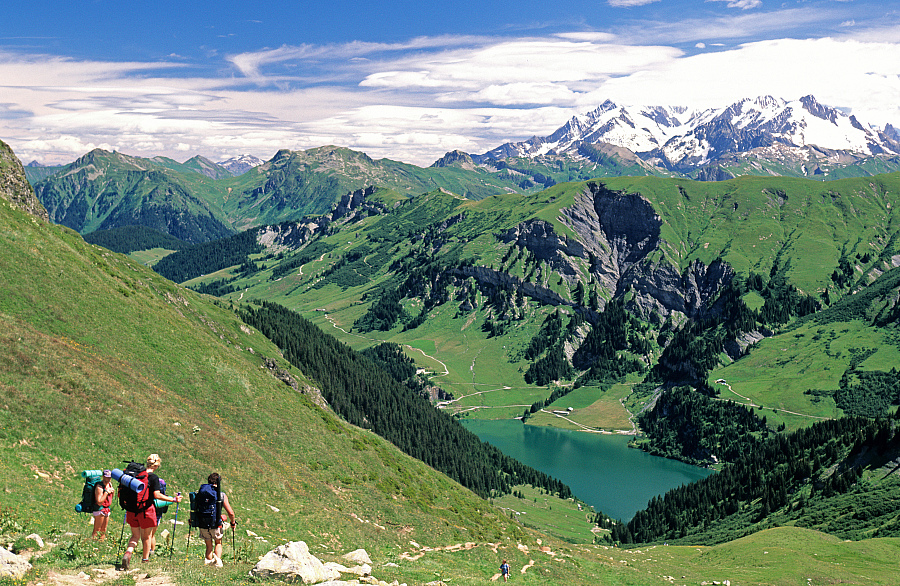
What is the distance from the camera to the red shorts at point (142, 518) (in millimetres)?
24344

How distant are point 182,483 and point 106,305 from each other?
128 ft

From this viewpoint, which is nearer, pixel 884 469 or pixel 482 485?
pixel 884 469

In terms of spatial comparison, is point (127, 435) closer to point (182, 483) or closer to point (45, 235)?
point (182, 483)

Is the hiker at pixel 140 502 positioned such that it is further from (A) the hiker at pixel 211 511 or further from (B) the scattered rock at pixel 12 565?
(B) the scattered rock at pixel 12 565

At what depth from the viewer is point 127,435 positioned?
4769 centimetres

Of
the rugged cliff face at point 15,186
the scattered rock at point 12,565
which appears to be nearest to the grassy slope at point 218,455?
the scattered rock at point 12,565

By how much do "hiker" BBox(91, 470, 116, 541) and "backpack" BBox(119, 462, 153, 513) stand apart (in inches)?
81.4

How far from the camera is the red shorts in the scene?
24.3 meters

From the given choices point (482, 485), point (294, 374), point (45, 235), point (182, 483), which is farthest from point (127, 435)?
point (482, 485)

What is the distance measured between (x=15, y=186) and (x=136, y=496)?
128 metres

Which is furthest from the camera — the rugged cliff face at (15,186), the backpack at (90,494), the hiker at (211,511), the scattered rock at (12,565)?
the rugged cliff face at (15,186)

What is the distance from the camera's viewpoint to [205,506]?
25.1m

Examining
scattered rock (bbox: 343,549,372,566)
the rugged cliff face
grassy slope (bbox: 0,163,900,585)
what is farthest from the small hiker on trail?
the rugged cliff face

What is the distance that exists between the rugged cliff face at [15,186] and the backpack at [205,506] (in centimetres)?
11323
